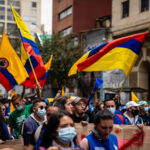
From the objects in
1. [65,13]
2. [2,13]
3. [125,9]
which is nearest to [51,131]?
[125,9]

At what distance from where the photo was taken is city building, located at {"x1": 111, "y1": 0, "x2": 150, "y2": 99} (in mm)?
22094

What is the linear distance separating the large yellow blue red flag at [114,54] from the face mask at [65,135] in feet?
13.9

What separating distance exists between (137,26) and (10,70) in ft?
51.5

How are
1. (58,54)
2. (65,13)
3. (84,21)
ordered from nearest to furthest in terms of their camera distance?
(58,54) < (84,21) < (65,13)

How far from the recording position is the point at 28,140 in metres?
3.96

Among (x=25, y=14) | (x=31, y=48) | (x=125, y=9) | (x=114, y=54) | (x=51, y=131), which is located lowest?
(x=51, y=131)

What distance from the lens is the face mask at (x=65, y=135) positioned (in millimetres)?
2840

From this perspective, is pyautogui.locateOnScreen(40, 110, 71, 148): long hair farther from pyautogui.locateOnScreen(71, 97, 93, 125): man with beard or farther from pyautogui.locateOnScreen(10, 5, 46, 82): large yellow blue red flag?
pyautogui.locateOnScreen(10, 5, 46, 82): large yellow blue red flag

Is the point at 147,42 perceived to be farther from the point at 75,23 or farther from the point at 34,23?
the point at 34,23

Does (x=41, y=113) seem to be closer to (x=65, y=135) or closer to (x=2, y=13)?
(x=65, y=135)

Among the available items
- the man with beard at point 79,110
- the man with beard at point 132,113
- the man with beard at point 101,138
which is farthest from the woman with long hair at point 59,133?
the man with beard at point 132,113

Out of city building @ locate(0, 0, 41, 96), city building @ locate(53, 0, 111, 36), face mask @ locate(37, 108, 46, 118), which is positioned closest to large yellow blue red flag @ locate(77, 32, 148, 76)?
face mask @ locate(37, 108, 46, 118)

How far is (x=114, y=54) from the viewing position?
23.4 ft

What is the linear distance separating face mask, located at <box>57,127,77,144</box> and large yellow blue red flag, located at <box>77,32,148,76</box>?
425 cm
